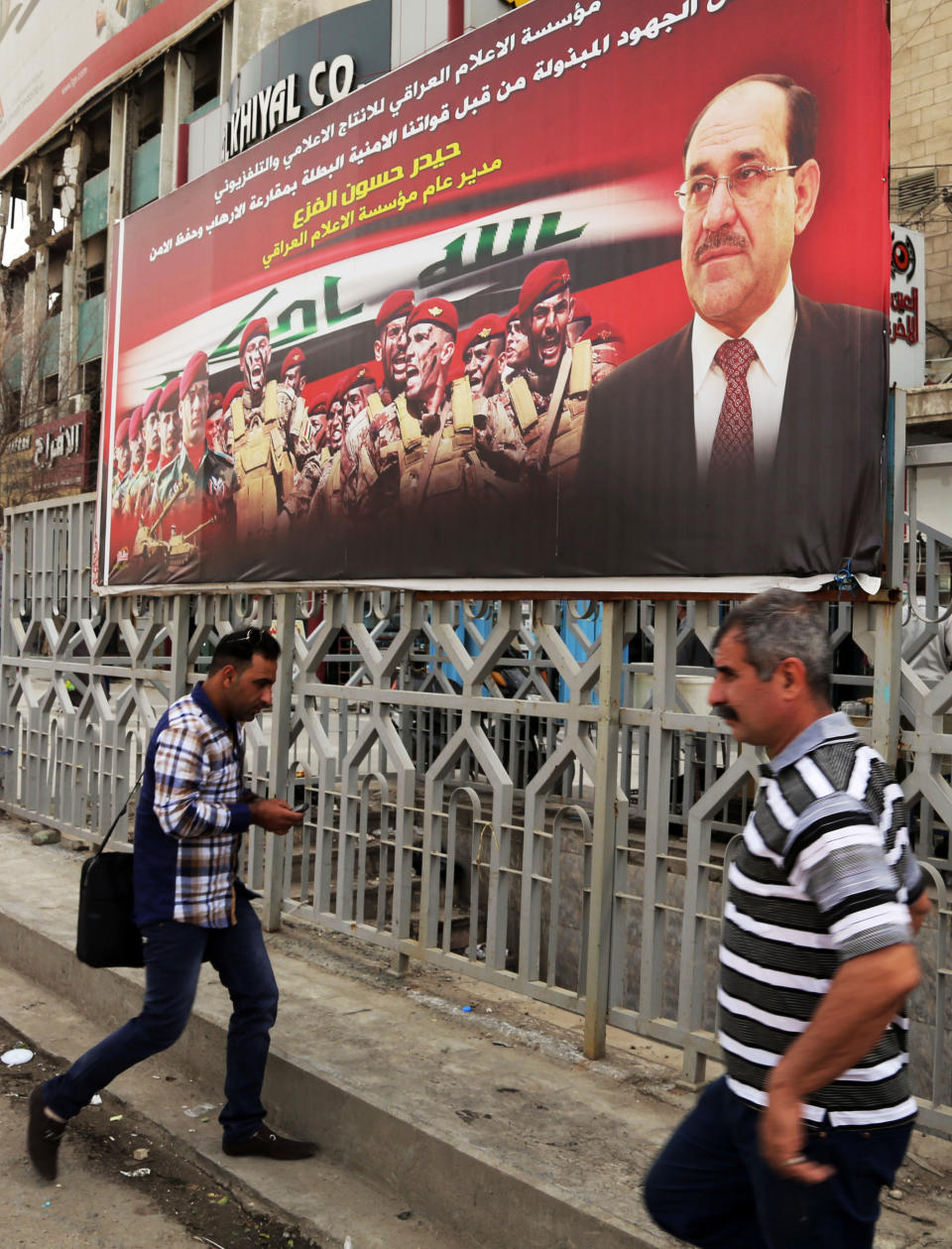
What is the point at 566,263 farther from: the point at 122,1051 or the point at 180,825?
the point at 122,1051

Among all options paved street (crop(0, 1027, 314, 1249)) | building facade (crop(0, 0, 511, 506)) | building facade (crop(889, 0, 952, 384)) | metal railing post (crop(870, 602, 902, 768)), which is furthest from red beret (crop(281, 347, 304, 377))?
building facade (crop(0, 0, 511, 506))

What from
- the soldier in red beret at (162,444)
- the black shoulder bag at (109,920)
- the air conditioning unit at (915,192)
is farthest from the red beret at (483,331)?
the air conditioning unit at (915,192)

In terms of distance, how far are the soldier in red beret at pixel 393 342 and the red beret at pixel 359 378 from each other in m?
0.08

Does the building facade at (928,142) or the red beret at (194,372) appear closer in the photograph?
the red beret at (194,372)

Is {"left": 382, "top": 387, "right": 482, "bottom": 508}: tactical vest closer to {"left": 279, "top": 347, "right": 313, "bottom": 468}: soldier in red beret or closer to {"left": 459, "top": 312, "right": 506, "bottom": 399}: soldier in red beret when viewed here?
{"left": 459, "top": 312, "right": 506, "bottom": 399}: soldier in red beret

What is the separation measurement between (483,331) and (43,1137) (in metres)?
3.58

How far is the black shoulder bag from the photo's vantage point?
4035 millimetres

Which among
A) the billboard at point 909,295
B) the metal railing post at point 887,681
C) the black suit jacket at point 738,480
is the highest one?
the billboard at point 909,295

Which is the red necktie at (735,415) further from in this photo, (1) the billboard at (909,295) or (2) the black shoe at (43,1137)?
(1) the billboard at (909,295)

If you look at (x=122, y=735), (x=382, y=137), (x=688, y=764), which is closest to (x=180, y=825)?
(x=688, y=764)

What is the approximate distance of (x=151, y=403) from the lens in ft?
27.1

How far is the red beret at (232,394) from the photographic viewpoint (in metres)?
7.23

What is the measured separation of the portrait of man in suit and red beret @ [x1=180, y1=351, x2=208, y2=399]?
12.0ft

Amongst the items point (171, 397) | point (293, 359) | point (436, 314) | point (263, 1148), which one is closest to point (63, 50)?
point (171, 397)
